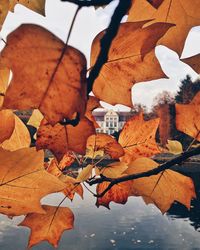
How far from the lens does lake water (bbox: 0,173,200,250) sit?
30.0ft

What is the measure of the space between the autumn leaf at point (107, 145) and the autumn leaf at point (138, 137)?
0.17 ft

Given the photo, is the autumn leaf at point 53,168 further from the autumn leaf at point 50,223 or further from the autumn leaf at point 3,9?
the autumn leaf at point 3,9

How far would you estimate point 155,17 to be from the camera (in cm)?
42

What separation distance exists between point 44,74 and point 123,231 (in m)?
10.3

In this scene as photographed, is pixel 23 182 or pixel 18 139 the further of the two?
A: pixel 18 139

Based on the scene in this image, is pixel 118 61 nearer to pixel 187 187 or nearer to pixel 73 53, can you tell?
pixel 73 53

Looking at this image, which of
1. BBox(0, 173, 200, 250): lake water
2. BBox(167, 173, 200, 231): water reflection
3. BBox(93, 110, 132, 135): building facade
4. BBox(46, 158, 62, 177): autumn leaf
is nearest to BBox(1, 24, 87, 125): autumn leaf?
BBox(46, 158, 62, 177): autumn leaf

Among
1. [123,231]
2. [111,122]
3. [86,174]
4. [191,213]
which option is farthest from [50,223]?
[111,122]

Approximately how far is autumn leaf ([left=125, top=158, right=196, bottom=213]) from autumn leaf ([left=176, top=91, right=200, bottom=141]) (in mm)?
92

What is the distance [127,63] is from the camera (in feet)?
1.24

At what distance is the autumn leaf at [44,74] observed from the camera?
11.1 inches


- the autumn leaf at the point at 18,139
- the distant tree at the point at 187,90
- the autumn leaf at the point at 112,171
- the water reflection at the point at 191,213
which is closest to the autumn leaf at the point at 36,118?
the autumn leaf at the point at 18,139

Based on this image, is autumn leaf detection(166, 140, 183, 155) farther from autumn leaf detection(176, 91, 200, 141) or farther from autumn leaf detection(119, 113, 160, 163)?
autumn leaf detection(176, 91, 200, 141)

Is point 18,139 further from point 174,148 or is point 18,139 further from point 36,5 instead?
point 174,148
